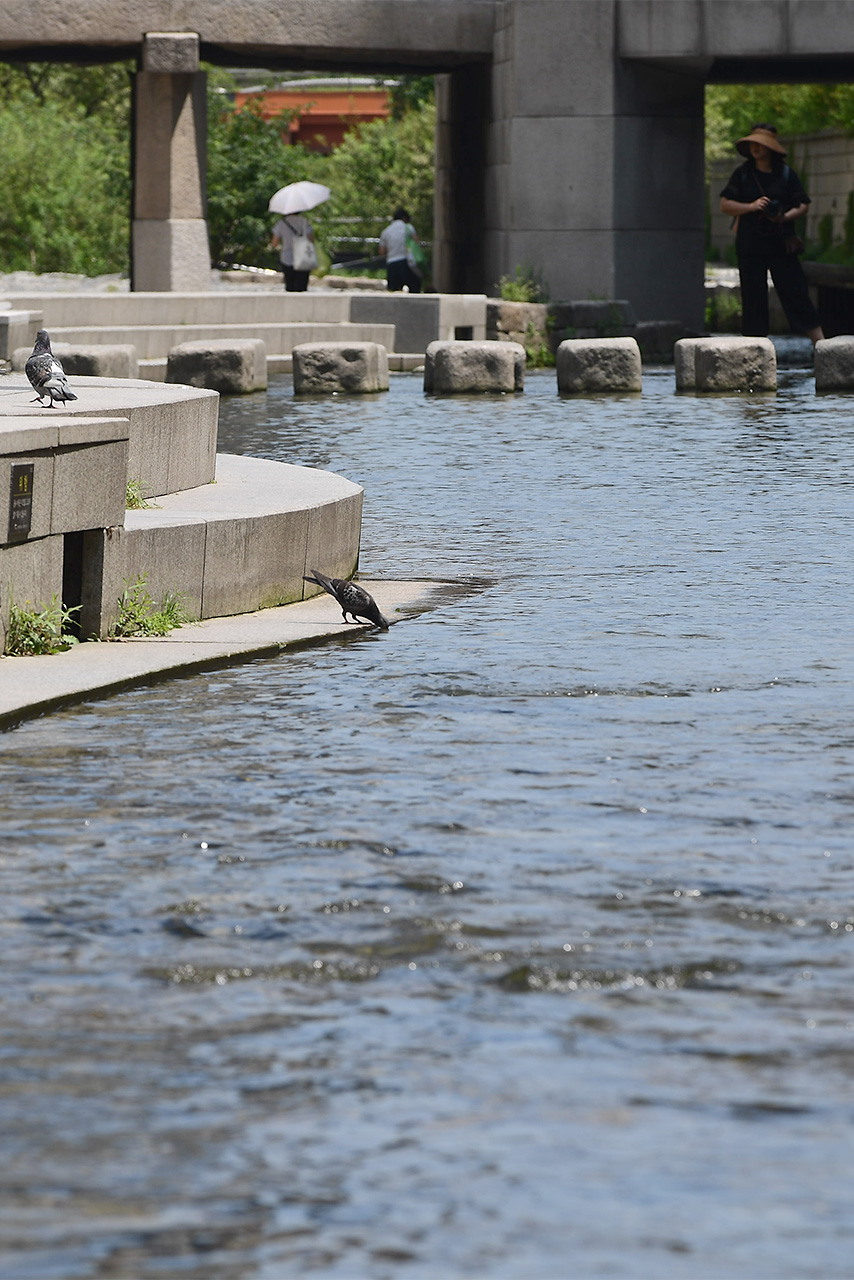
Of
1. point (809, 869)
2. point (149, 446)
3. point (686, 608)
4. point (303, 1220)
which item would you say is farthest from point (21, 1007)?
point (149, 446)

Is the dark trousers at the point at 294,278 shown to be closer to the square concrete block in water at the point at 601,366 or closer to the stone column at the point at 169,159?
the stone column at the point at 169,159

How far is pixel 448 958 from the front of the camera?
4.94m

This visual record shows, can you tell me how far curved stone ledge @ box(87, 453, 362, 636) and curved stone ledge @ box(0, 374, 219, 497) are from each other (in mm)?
132

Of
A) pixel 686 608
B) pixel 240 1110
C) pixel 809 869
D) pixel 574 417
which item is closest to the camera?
pixel 240 1110

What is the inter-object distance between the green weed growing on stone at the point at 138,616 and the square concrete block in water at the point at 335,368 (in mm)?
14299

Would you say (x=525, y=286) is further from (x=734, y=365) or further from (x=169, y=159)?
(x=734, y=365)

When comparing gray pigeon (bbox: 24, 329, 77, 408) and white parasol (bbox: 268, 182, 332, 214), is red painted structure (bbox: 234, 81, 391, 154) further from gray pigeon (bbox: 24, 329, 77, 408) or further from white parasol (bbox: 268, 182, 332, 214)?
gray pigeon (bbox: 24, 329, 77, 408)

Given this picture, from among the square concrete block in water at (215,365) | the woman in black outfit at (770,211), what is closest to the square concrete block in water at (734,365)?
the woman in black outfit at (770,211)

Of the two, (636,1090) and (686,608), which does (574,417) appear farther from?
(636,1090)

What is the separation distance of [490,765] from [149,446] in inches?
183

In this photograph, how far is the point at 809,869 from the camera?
569 centimetres

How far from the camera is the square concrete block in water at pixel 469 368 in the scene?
23.6m

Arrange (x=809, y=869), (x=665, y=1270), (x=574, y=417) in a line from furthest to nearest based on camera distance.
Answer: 1. (x=574, y=417)
2. (x=809, y=869)
3. (x=665, y=1270)

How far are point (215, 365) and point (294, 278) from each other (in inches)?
366
